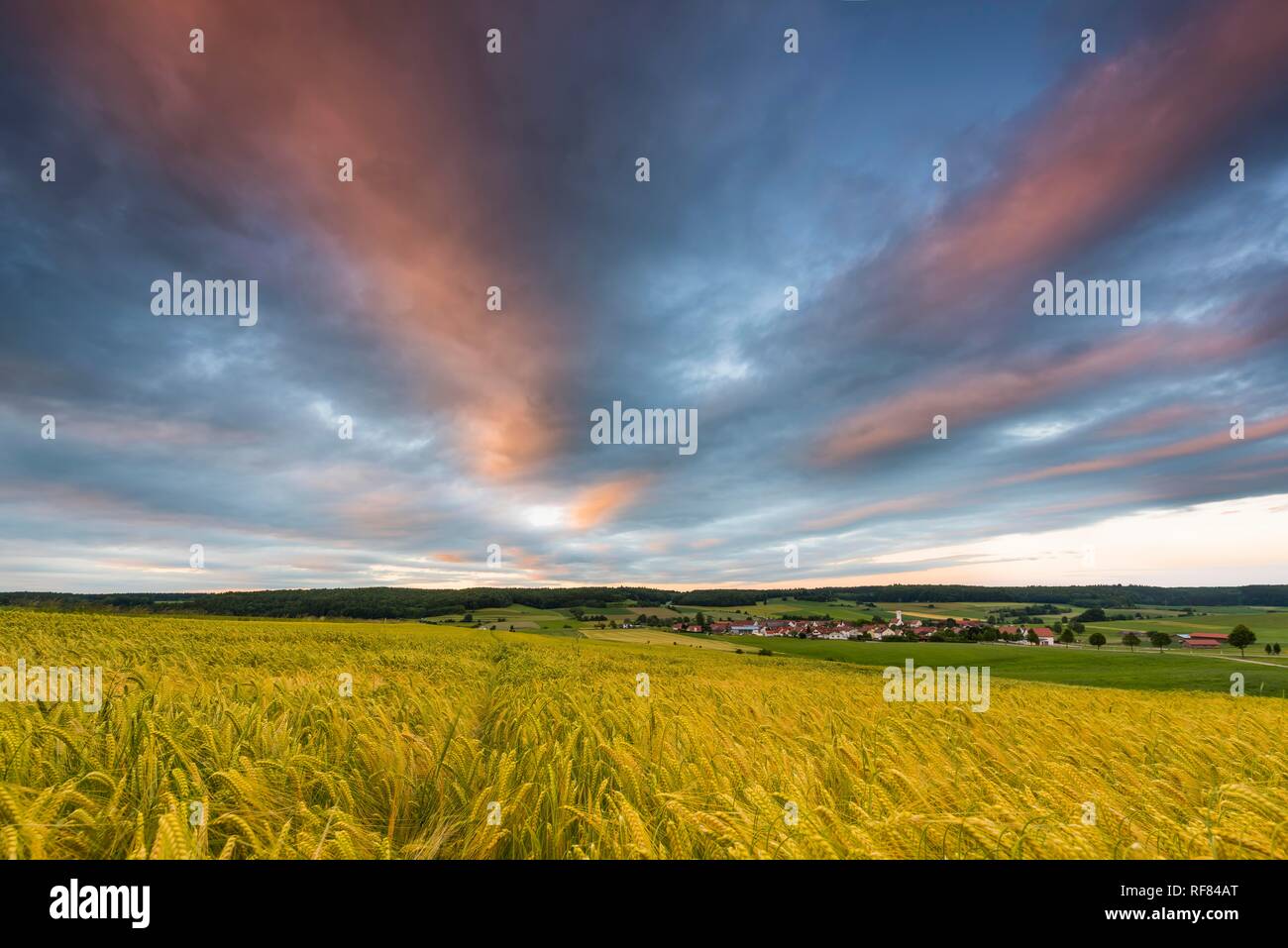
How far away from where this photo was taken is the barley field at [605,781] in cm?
243

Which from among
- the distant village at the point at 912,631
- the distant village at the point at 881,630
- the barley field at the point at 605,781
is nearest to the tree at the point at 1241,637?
the distant village at the point at 912,631

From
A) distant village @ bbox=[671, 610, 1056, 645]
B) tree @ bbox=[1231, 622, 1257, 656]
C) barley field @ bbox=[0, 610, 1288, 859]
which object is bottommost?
distant village @ bbox=[671, 610, 1056, 645]

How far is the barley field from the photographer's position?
7.98ft

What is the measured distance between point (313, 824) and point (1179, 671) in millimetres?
64771

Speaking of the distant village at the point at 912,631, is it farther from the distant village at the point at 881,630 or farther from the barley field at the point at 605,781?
the barley field at the point at 605,781

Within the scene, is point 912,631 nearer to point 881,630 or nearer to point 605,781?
point 881,630

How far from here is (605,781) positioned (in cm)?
313

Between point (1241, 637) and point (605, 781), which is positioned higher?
point (605, 781)

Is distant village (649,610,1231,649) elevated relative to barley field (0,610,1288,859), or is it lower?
lower

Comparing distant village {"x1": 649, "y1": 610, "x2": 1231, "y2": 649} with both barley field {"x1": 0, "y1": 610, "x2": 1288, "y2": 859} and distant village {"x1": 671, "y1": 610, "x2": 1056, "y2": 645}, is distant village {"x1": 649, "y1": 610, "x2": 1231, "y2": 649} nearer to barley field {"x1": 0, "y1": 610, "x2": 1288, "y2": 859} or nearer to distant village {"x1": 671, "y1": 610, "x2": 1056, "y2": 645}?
distant village {"x1": 671, "y1": 610, "x2": 1056, "y2": 645}

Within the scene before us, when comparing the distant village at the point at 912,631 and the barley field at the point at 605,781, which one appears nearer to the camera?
the barley field at the point at 605,781

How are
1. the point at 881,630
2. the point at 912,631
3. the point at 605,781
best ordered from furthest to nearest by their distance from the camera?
1. the point at 881,630
2. the point at 912,631
3. the point at 605,781

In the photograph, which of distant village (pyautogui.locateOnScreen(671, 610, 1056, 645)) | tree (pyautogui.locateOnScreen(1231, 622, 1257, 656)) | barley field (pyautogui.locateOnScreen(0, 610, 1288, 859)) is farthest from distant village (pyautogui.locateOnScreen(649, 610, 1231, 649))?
barley field (pyautogui.locateOnScreen(0, 610, 1288, 859))

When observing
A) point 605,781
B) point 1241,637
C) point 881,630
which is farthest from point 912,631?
point 605,781
